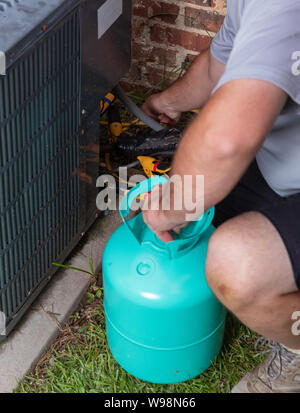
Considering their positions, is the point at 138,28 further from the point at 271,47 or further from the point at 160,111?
the point at 271,47

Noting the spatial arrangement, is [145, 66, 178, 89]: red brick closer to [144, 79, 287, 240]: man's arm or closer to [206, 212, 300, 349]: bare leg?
[206, 212, 300, 349]: bare leg

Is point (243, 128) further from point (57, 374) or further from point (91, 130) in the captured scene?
point (57, 374)

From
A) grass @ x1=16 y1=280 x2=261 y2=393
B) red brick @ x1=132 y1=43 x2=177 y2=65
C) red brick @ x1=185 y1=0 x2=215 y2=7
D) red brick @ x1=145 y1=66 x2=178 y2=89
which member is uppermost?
red brick @ x1=185 y1=0 x2=215 y2=7

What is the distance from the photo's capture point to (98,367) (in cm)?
186

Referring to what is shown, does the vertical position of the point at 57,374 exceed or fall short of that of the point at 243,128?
it falls short

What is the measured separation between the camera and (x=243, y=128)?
1239 mm

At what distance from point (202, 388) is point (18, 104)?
1.00 meters

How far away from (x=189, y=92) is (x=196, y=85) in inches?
2.0

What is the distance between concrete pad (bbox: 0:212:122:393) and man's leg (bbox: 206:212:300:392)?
642 millimetres

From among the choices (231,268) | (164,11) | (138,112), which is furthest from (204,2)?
(231,268)

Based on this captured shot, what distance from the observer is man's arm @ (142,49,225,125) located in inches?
85.6

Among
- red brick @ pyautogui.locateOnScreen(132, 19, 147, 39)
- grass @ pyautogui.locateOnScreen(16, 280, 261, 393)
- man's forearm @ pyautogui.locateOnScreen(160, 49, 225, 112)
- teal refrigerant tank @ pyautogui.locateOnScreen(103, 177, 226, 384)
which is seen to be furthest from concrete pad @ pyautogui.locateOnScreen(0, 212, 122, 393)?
red brick @ pyautogui.locateOnScreen(132, 19, 147, 39)

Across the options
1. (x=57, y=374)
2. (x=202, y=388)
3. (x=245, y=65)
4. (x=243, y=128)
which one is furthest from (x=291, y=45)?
(x=57, y=374)

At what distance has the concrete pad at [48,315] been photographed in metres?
1.84
